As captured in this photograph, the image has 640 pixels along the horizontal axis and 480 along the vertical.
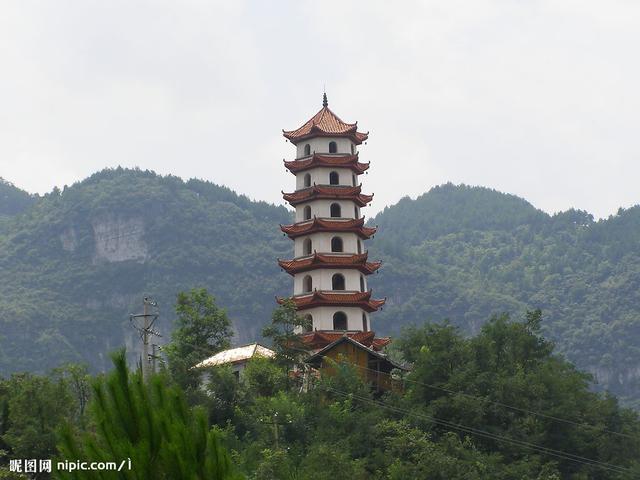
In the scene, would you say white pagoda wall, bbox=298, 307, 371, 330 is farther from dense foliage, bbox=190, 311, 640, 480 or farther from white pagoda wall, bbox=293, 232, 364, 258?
dense foliage, bbox=190, 311, 640, 480

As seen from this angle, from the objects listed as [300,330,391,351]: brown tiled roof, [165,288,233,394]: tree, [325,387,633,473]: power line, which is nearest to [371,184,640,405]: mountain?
[300,330,391,351]: brown tiled roof

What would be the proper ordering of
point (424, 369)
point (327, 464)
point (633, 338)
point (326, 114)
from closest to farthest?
1. point (327, 464)
2. point (424, 369)
3. point (326, 114)
4. point (633, 338)

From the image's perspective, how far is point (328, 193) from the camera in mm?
63469

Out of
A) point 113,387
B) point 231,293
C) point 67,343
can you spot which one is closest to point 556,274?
point 231,293

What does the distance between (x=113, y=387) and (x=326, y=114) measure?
52.0 m

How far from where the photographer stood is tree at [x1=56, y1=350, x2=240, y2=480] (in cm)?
1659

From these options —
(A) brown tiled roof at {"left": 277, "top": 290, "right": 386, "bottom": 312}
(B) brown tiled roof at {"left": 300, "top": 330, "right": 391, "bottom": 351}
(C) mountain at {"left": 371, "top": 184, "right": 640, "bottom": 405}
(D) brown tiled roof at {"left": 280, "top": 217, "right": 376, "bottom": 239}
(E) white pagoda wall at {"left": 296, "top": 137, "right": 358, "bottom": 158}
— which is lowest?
(B) brown tiled roof at {"left": 300, "top": 330, "right": 391, "bottom": 351}

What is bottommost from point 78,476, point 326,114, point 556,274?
point 78,476

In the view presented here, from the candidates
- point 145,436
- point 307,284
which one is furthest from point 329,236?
point 145,436

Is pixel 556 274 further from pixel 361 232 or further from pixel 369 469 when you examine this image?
pixel 369 469

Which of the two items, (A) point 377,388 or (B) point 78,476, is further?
(A) point 377,388

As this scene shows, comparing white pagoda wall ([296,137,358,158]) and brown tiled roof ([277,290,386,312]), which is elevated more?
white pagoda wall ([296,137,358,158])

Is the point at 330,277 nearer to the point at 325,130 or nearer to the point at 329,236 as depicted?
the point at 329,236

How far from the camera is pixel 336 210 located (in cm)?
6419
